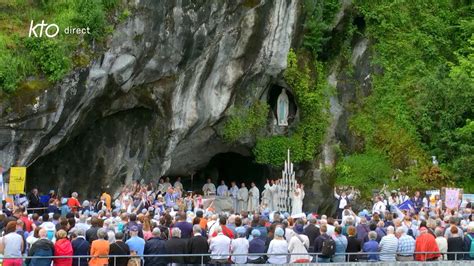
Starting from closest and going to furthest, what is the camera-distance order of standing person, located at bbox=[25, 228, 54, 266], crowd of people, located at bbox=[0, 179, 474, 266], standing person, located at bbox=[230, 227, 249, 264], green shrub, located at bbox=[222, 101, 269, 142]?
standing person, located at bbox=[25, 228, 54, 266], crowd of people, located at bbox=[0, 179, 474, 266], standing person, located at bbox=[230, 227, 249, 264], green shrub, located at bbox=[222, 101, 269, 142]

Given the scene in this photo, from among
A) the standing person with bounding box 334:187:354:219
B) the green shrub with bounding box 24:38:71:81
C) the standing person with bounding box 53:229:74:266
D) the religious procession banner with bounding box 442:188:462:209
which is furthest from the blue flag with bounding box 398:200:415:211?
the standing person with bounding box 53:229:74:266

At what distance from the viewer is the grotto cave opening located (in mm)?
41594

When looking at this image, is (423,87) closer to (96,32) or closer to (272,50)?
(272,50)

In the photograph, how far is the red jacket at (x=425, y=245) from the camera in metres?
20.6

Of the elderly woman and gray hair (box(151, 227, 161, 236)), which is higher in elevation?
gray hair (box(151, 227, 161, 236))

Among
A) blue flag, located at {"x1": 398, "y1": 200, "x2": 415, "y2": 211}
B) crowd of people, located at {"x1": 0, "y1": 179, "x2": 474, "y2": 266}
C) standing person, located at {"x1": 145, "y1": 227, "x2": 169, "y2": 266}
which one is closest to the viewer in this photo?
crowd of people, located at {"x1": 0, "y1": 179, "x2": 474, "y2": 266}

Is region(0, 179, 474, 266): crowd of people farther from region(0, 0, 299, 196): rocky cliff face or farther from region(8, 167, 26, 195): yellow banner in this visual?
region(0, 0, 299, 196): rocky cliff face

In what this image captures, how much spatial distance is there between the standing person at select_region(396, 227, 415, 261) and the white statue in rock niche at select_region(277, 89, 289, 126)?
18.0 metres

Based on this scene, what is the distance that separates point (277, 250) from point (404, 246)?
9.87 ft

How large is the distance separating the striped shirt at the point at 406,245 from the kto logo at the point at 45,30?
13.4m

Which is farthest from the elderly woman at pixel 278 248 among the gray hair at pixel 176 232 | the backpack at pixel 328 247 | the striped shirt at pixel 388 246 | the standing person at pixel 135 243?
the standing person at pixel 135 243

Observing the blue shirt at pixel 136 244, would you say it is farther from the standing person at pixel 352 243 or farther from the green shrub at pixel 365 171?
the green shrub at pixel 365 171

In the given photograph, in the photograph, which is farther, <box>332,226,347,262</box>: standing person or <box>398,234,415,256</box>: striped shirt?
<box>398,234,415,256</box>: striped shirt

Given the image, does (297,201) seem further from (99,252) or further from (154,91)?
(99,252)
